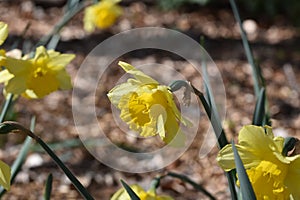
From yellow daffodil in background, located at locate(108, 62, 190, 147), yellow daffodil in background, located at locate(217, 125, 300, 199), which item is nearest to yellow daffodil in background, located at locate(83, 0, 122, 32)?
yellow daffodil in background, located at locate(108, 62, 190, 147)

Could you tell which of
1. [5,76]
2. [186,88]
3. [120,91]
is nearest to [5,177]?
[120,91]

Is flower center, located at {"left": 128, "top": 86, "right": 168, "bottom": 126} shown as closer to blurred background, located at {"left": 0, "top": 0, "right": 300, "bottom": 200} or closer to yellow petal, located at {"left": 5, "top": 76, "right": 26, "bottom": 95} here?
yellow petal, located at {"left": 5, "top": 76, "right": 26, "bottom": 95}

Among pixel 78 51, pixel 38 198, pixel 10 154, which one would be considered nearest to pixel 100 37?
pixel 78 51

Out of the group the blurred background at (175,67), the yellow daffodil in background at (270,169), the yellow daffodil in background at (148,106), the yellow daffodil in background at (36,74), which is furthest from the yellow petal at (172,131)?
the blurred background at (175,67)

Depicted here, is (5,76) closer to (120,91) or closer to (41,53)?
(41,53)

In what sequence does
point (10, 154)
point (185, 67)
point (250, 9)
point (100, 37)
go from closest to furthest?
point (10, 154), point (185, 67), point (100, 37), point (250, 9)

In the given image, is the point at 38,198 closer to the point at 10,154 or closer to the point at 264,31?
the point at 10,154

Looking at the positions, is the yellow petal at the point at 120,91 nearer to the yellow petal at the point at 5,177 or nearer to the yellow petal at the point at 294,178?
the yellow petal at the point at 5,177
